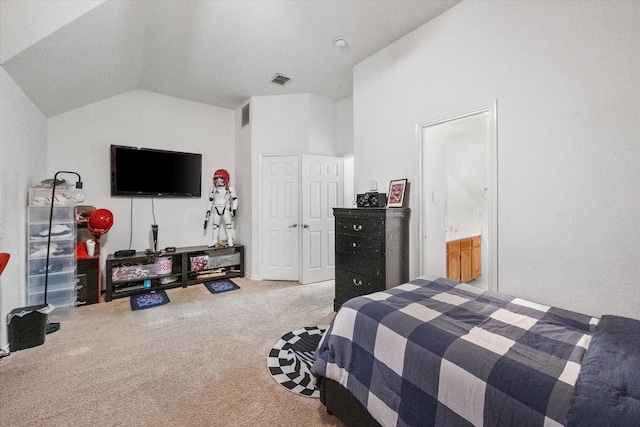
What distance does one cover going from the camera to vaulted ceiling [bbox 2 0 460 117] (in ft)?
7.54

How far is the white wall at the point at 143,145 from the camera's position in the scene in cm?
361

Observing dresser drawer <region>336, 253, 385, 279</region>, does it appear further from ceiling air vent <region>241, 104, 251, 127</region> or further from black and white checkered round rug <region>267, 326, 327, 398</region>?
ceiling air vent <region>241, 104, 251, 127</region>

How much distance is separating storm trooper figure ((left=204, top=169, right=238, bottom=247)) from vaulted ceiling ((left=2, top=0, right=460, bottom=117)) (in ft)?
4.68

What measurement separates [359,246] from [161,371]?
6.29 ft

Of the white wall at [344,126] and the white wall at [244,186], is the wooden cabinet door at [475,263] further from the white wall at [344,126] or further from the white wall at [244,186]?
the white wall at [244,186]

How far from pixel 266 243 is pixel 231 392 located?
2.66m

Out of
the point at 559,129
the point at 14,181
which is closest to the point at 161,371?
the point at 14,181

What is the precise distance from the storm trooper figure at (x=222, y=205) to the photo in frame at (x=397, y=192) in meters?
2.72

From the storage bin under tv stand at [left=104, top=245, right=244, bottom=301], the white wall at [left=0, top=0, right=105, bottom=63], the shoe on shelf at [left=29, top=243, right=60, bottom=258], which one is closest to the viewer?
the white wall at [left=0, top=0, right=105, bottom=63]

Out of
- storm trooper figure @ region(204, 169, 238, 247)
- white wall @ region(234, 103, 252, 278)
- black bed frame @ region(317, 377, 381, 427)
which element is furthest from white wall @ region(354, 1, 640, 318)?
storm trooper figure @ region(204, 169, 238, 247)

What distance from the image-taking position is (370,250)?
8.46ft

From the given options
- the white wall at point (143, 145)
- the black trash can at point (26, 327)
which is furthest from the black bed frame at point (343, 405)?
the white wall at point (143, 145)

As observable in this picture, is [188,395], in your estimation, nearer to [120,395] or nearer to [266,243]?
[120,395]

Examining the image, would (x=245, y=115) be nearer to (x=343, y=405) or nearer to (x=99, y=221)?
(x=99, y=221)
